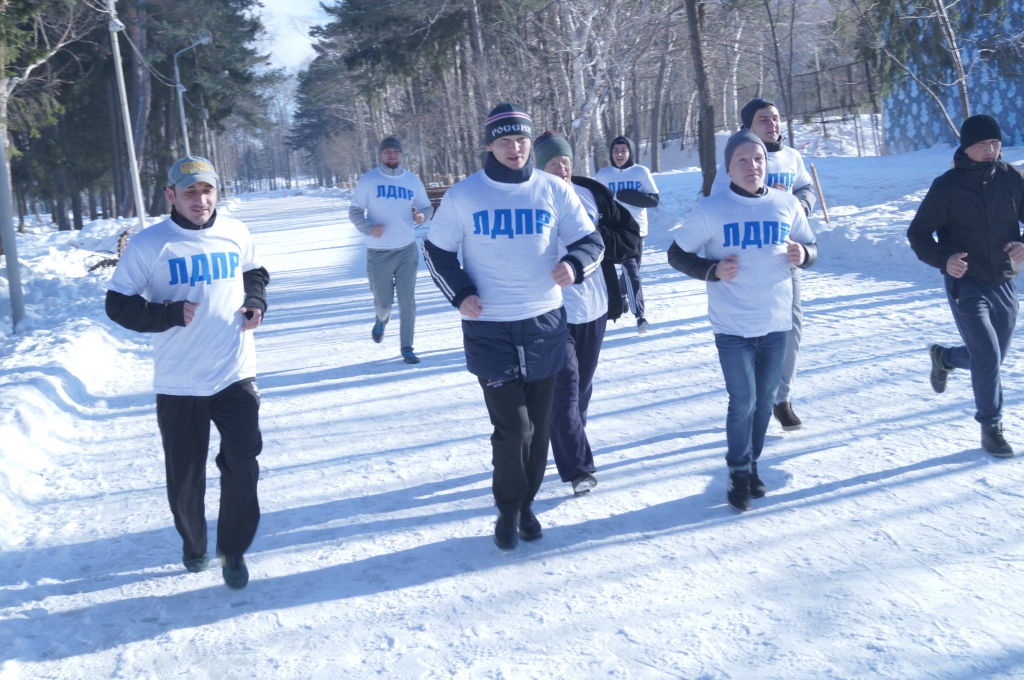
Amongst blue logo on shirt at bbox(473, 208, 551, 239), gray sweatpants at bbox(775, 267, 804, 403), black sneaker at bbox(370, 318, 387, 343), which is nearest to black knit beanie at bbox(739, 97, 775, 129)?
gray sweatpants at bbox(775, 267, 804, 403)

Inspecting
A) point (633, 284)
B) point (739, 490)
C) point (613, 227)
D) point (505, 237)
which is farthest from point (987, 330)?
point (633, 284)

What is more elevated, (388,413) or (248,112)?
(248,112)

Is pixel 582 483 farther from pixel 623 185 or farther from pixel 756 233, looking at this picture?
pixel 623 185

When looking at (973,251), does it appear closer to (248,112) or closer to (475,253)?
(475,253)

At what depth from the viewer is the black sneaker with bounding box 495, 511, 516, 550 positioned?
13.7ft

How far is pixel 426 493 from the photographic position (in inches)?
198

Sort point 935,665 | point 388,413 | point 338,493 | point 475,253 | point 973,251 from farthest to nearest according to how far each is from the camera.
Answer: point 388,413
point 338,493
point 973,251
point 475,253
point 935,665

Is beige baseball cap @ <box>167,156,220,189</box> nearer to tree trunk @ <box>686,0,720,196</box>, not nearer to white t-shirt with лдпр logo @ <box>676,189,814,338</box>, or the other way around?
white t-shirt with лдпр logo @ <box>676,189,814,338</box>

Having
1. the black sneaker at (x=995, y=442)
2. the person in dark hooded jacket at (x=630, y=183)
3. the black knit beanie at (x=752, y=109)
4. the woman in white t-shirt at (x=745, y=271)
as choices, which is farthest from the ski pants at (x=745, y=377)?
the person in dark hooded jacket at (x=630, y=183)

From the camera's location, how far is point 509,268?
159 inches

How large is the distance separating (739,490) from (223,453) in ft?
8.20

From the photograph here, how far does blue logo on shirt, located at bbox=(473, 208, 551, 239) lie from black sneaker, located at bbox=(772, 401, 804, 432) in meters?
2.47

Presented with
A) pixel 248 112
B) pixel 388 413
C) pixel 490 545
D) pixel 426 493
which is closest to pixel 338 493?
pixel 426 493

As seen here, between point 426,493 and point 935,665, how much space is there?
2.83 metres
